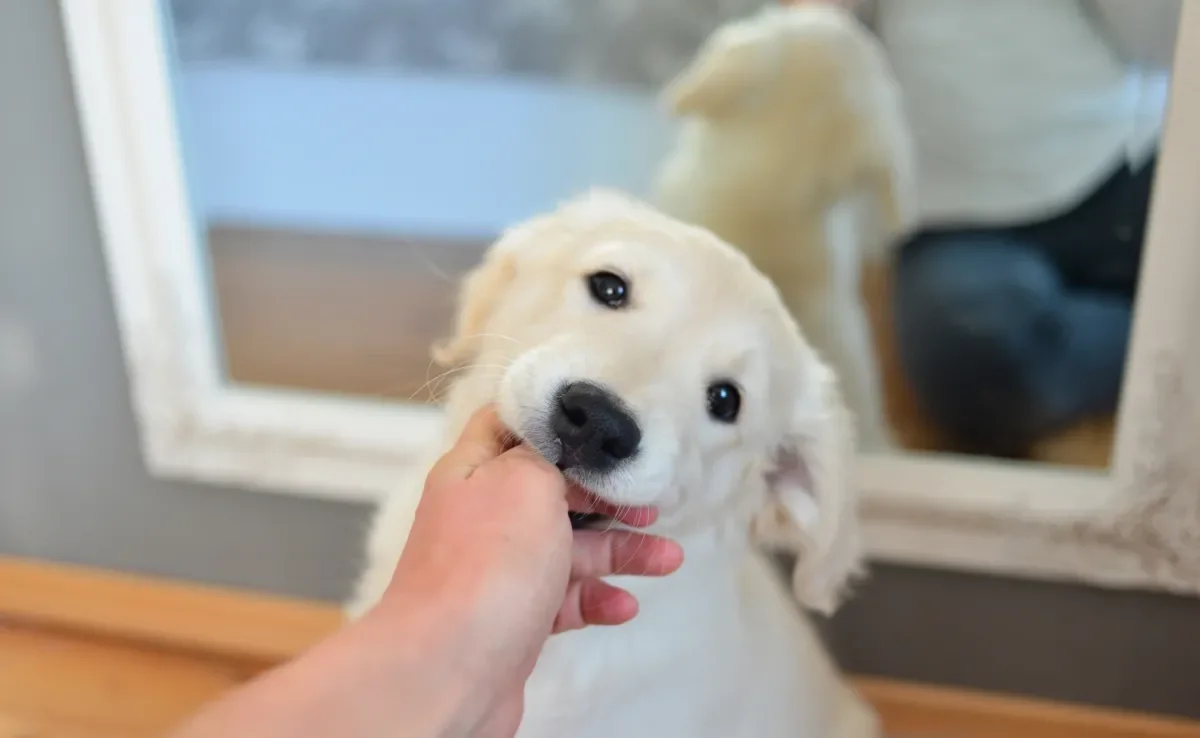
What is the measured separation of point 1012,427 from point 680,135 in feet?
2.00

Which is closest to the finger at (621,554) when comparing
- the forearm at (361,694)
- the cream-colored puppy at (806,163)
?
the forearm at (361,694)

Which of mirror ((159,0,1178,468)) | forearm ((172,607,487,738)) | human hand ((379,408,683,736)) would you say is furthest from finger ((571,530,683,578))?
mirror ((159,0,1178,468))

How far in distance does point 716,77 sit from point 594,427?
69 cm

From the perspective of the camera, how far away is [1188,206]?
4.09ft

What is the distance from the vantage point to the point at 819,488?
108 cm

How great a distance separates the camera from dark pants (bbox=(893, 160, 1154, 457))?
4.40ft

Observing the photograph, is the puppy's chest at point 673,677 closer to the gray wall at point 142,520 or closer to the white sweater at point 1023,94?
the gray wall at point 142,520

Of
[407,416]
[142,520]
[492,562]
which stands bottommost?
[142,520]

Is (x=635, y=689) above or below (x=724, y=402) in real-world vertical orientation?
below

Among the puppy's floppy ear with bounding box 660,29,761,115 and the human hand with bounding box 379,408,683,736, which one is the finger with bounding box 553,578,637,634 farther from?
the puppy's floppy ear with bounding box 660,29,761,115

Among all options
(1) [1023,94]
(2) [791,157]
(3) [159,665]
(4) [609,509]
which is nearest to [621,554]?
(4) [609,509]

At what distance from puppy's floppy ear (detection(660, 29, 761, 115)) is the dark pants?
309 mm

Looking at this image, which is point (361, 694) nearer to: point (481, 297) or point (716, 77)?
point (481, 297)

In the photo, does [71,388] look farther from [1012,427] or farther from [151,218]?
[1012,427]
